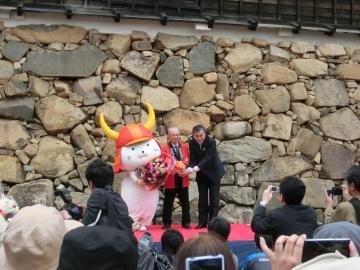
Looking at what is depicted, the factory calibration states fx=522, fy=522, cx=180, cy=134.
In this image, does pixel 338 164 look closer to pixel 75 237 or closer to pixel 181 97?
pixel 181 97

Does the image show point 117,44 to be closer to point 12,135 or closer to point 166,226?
point 12,135

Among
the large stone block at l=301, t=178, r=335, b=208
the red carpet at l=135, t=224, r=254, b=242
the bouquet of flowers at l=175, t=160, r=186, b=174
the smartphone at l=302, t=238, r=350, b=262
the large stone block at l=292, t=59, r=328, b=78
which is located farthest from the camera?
the large stone block at l=292, t=59, r=328, b=78

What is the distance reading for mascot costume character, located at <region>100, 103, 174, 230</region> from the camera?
575 cm

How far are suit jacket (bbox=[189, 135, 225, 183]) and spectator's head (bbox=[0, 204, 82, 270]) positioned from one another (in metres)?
4.29

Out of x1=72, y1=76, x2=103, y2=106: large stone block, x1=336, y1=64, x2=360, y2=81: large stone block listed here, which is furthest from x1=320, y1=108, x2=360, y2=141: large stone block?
x1=72, y1=76, x2=103, y2=106: large stone block

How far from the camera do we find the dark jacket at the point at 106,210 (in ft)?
11.6

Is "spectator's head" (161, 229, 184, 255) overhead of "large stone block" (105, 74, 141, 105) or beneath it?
beneath

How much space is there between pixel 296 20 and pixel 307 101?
1253 mm

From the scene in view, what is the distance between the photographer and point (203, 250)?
6.44 feet

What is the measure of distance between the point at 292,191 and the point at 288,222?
0.66 feet

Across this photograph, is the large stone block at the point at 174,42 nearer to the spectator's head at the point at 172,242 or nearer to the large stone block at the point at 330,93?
the large stone block at the point at 330,93

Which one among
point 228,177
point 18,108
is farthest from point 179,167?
point 18,108

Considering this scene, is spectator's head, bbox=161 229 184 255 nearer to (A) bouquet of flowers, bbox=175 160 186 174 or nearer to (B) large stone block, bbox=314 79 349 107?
(A) bouquet of flowers, bbox=175 160 186 174

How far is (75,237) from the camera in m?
1.90
